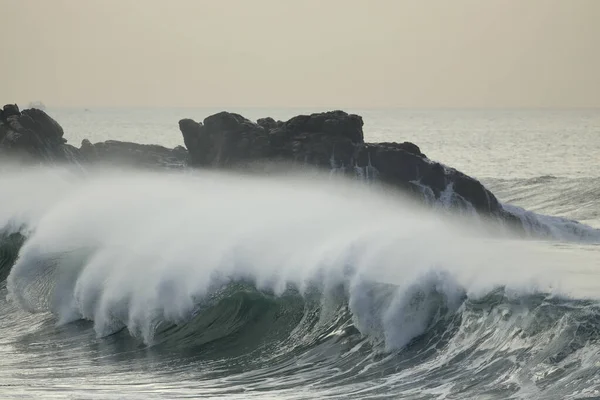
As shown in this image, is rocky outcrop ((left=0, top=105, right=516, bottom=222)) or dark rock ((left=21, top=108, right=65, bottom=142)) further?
dark rock ((left=21, top=108, right=65, bottom=142))

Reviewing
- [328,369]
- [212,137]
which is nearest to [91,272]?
[328,369]

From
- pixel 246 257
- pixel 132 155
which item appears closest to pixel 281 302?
pixel 246 257

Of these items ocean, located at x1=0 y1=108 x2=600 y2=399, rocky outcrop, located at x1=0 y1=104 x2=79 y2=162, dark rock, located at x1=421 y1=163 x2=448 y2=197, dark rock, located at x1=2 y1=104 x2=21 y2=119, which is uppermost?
dark rock, located at x1=2 y1=104 x2=21 y2=119

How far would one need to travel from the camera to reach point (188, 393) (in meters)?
14.3

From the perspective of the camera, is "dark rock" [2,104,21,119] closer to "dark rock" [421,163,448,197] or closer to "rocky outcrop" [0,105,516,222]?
"rocky outcrop" [0,105,516,222]

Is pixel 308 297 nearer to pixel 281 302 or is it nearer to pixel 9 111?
pixel 281 302

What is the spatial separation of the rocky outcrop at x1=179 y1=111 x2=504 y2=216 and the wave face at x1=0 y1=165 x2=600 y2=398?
3.48 metres

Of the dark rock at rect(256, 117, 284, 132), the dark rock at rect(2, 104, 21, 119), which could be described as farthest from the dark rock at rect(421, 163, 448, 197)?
the dark rock at rect(2, 104, 21, 119)

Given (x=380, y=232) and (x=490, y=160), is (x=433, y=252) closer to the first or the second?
(x=380, y=232)

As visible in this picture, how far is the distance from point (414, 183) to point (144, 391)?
16226mm

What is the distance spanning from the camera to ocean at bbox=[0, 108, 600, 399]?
1445 cm

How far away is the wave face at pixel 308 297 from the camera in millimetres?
14516

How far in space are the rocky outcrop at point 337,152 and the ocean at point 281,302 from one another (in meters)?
1.44

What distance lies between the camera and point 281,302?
19.0 meters
